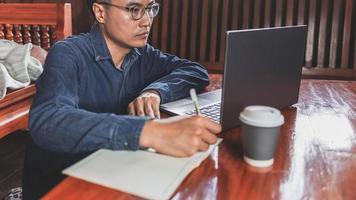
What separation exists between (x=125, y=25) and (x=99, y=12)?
93 millimetres

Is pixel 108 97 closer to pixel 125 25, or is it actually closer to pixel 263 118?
pixel 125 25

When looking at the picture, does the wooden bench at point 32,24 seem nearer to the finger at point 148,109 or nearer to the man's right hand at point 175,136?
the finger at point 148,109

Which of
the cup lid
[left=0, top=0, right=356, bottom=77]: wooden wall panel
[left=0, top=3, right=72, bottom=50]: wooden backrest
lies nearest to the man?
the cup lid

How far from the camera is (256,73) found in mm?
1021

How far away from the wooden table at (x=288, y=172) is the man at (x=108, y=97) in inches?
3.3

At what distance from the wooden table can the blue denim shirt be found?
0.47 feet

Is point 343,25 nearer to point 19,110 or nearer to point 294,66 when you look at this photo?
point 294,66

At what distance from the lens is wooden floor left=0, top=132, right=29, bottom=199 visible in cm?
235

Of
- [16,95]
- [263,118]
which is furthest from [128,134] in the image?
[16,95]

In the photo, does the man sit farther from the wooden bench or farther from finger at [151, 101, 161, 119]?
the wooden bench

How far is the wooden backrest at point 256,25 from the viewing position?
269 cm

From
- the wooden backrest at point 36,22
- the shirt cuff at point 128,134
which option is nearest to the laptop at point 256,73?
the shirt cuff at point 128,134

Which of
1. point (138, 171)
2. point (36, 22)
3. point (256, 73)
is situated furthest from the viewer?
point (36, 22)

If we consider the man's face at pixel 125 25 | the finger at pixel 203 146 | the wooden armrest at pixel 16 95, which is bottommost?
the wooden armrest at pixel 16 95
